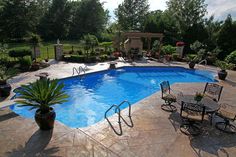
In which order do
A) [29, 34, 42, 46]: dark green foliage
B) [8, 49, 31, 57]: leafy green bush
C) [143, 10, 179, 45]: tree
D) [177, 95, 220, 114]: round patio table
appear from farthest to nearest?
[143, 10, 179, 45]: tree → [8, 49, 31, 57]: leafy green bush → [29, 34, 42, 46]: dark green foliage → [177, 95, 220, 114]: round patio table

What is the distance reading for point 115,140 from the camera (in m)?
5.08

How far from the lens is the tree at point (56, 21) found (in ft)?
127

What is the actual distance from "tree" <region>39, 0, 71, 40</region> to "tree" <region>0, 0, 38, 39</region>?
9.60 feet

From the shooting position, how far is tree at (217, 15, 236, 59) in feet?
61.5

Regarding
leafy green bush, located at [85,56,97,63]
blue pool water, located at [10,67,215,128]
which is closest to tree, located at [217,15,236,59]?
blue pool water, located at [10,67,215,128]

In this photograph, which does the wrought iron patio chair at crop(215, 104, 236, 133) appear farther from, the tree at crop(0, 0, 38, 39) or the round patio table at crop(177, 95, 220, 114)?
the tree at crop(0, 0, 38, 39)

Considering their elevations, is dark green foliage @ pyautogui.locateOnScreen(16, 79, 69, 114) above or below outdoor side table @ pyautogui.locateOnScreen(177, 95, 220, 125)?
above

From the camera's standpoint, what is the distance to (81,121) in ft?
24.3

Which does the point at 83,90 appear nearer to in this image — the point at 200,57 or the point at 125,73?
the point at 125,73

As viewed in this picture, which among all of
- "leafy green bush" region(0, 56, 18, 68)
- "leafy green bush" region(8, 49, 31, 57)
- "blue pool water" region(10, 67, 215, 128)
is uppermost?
"leafy green bush" region(8, 49, 31, 57)

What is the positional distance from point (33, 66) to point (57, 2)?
31870 mm

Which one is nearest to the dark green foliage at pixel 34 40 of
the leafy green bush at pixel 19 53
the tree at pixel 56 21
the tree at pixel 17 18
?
the leafy green bush at pixel 19 53

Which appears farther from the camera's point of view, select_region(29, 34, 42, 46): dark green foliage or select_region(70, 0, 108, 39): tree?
select_region(70, 0, 108, 39): tree

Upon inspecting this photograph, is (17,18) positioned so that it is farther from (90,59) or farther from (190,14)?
(190,14)
